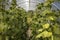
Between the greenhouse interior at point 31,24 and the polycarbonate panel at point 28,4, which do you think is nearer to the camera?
the greenhouse interior at point 31,24

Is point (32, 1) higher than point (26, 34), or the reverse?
point (32, 1)

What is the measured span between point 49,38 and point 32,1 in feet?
5.22

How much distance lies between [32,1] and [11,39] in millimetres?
1399

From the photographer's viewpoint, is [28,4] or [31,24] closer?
[31,24]

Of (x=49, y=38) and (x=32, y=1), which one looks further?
(x=32, y=1)

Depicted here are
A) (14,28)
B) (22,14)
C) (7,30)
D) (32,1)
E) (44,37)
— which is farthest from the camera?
(32,1)

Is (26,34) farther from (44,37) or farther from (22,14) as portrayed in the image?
(44,37)

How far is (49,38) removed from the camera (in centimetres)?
191

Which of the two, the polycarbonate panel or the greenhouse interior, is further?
the polycarbonate panel

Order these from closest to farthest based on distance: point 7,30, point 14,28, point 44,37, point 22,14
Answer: point 44,37 < point 7,30 < point 14,28 < point 22,14

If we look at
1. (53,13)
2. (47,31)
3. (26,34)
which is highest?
(53,13)

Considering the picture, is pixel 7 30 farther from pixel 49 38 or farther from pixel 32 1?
pixel 32 1

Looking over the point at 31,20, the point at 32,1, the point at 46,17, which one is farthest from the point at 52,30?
the point at 32,1

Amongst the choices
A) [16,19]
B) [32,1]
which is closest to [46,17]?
[16,19]
